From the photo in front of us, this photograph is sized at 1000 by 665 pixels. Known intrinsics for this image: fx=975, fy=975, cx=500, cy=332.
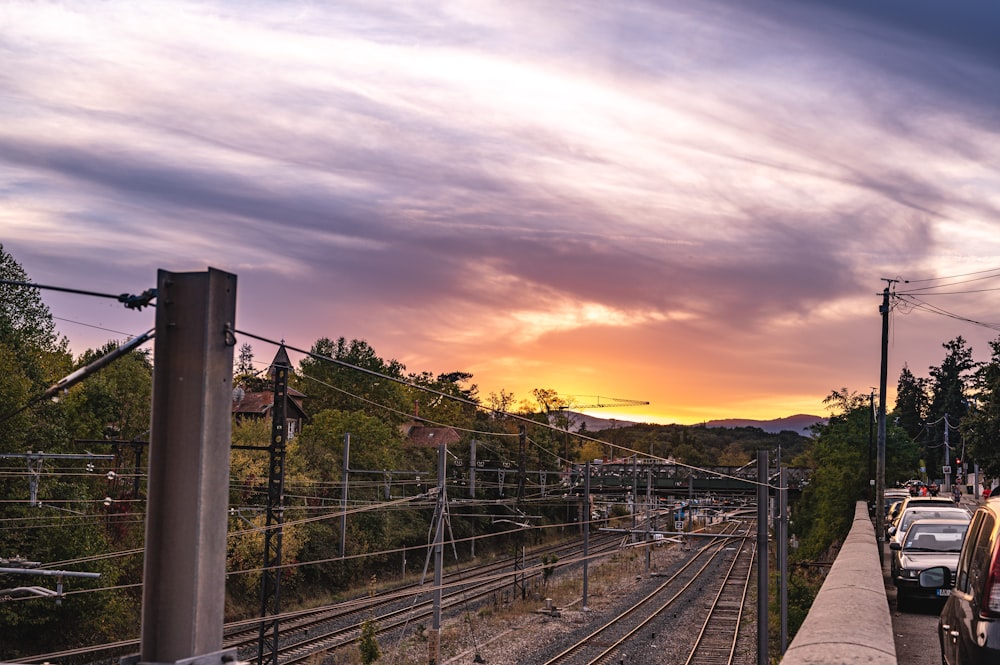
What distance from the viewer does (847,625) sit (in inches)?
286

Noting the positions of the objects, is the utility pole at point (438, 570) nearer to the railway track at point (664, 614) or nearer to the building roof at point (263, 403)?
the railway track at point (664, 614)

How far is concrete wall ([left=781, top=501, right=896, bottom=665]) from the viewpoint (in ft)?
19.7

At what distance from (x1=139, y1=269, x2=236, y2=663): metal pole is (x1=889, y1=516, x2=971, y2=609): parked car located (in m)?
12.3

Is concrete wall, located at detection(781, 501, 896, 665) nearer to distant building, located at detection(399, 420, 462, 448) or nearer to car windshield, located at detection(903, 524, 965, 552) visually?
car windshield, located at detection(903, 524, 965, 552)

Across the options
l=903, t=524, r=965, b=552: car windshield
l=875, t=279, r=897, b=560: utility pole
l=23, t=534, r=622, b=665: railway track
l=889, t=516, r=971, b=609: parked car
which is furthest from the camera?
l=875, t=279, r=897, b=560: utility pole

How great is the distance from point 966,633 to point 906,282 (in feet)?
137

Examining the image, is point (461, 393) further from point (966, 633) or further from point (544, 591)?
point (966, 633)

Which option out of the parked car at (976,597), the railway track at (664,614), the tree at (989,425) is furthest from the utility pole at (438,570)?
the tree at (989,425)

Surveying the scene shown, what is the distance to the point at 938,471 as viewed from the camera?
5133 inches

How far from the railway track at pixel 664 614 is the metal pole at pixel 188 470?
26.1 meters

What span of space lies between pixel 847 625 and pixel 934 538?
1116 cm

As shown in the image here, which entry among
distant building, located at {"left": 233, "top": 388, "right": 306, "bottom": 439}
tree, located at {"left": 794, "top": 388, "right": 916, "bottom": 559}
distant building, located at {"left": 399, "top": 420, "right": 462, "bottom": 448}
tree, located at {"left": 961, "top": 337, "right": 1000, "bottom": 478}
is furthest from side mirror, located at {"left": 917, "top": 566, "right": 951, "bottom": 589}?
distant building, located at {"left": 399, "top": 420, "right": 462, "bottom": 448}

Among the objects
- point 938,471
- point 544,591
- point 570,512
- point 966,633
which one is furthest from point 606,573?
point 938,471

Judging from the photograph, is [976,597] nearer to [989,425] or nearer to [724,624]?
[724,624]
